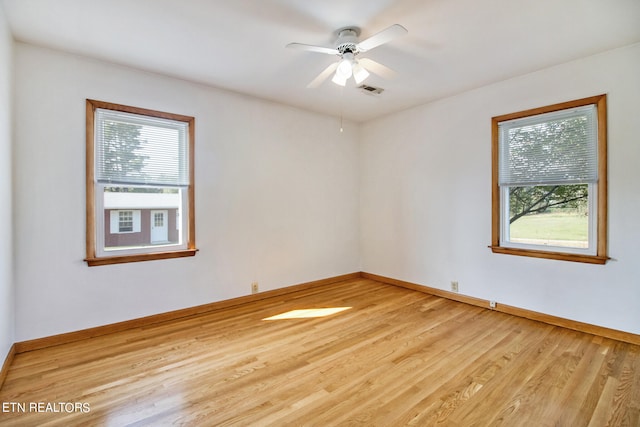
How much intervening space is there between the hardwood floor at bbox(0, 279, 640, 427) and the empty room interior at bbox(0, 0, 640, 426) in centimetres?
2

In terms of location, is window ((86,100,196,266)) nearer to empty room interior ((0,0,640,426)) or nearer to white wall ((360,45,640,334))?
empty room interior ((0,0,640,426))

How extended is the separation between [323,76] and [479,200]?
2.38m

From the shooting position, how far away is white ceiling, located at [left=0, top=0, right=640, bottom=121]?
2117 millimetres

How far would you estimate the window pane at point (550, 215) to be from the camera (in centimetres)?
296

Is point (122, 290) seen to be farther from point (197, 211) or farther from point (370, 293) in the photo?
point (370, 293)

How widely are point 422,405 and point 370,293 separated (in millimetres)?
2358

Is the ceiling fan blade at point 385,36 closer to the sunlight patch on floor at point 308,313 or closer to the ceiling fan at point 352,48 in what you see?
the ceiling fan at point 352,48

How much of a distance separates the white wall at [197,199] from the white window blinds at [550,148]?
2.33m

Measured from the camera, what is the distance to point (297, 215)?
435 centimetres

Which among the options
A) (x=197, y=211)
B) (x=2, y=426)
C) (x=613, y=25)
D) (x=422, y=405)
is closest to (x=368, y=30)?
(x=613, y=25)

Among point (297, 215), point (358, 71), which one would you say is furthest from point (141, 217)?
point (358, 71)

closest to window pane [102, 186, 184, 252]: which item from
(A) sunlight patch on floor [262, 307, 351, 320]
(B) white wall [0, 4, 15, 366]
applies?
(B) white wall [0, 4, 15, 366]

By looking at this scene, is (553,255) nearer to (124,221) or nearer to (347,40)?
(347,40)

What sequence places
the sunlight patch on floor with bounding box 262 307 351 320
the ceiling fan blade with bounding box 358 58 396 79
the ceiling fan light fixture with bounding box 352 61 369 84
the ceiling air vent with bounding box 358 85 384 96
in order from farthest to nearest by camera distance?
the ceiling air vent with bounding box 358 85 384 96 < the sunlight patch on floor with bounding box 262 307 351 320 < the ceiling fan blade with bounding box 358 58 396 79 < the ceiling fan light fixture with bounding box 352 61 369 84
